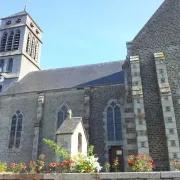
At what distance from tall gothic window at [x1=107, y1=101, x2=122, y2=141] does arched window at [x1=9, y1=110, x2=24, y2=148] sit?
24.0 feet

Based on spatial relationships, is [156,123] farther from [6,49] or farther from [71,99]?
[6,49]

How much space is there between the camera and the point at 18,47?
24.7 metres

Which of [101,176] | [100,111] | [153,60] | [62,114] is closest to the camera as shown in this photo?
[101,176]

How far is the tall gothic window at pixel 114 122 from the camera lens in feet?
49.9

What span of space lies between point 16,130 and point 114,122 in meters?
8.07

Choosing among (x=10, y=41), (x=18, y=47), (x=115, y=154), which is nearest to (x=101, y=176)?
(x=115, y=154)

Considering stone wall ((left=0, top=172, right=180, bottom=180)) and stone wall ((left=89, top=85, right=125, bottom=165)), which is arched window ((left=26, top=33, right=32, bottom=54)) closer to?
stone wall ((left=89, top=85, right=125, bottom=165))

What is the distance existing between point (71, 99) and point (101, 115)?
9.56ft

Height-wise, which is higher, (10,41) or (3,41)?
(3,41)

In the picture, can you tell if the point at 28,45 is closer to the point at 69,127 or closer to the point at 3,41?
the point at 3,41

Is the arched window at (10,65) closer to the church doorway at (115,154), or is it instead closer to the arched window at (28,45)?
the arched window at (28,45)

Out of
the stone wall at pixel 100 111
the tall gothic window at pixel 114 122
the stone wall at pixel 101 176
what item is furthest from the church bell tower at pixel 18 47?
the stone wall at pixel 101 176

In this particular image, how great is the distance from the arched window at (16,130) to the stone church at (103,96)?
2.8 inches

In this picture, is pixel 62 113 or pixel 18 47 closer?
pixel 62 113
